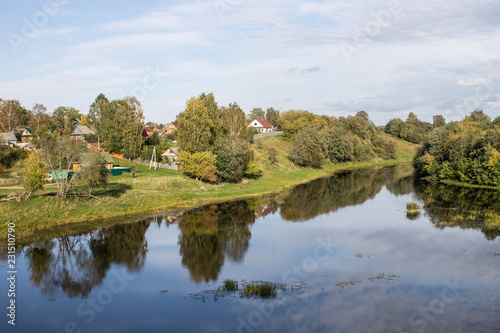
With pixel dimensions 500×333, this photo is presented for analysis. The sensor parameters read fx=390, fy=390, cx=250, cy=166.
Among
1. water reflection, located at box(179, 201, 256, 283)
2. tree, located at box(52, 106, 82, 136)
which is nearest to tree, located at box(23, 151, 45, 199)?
water reflection, located at box(179, 201, 256, 283)

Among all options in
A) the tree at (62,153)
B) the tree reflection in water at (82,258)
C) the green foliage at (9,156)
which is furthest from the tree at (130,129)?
the tree reflection in water at (82,258)

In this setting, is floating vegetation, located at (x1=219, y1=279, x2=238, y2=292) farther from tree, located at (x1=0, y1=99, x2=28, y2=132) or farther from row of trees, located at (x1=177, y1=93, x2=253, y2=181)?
tree, located at (x1=0, y1=99, x2=28, y2=132)

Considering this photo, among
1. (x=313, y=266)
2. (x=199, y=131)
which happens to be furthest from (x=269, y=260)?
(x=199, y=131)

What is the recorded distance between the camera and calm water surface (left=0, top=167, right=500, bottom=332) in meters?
18.8

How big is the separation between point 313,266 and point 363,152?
8735cm

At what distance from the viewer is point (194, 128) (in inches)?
2464

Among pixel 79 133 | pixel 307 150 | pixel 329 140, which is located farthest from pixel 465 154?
pixel 79 133

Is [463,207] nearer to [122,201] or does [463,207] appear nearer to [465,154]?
[465,154]

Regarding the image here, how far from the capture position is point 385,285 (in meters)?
22.6

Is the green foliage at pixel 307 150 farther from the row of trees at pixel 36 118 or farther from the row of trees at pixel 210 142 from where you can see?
the row of trees at pixel 36 118

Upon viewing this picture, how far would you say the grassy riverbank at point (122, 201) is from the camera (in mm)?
33750

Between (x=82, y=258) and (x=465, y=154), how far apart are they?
204 ft

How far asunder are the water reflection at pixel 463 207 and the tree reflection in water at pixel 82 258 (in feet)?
90.1

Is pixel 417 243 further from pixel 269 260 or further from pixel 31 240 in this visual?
pixel 31 240
